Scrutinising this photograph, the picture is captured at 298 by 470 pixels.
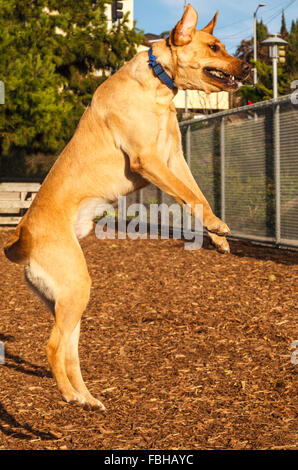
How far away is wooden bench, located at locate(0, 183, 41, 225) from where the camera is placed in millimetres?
15430

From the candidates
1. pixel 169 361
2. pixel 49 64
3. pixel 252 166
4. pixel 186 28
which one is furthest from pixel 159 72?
pixel 49 64

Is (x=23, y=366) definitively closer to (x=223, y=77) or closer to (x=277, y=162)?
(x=223, y=77)

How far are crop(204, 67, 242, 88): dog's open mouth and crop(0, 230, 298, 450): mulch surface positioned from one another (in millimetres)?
2203

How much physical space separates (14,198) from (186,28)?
12473 millimetres

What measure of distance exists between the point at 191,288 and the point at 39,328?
2.45 meters

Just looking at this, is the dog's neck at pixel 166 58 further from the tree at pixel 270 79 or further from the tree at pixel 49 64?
the tree at pixel 270 79

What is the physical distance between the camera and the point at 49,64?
15.1 m

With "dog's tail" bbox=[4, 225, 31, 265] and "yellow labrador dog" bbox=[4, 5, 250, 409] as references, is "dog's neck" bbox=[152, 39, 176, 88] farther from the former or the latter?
"dog's tail" bbox=[4, 225, 31, 265]

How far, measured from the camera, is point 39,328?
22.4 ft

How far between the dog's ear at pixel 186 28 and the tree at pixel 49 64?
432 inches

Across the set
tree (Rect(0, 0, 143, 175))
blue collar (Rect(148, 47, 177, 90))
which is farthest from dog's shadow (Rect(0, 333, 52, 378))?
tree (Rect(0, 0, 143, 175))

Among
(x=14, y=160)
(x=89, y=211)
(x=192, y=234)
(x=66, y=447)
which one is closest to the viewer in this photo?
(x=66, y=447)

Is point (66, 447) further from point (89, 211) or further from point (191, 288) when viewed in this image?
point (191, 288)
